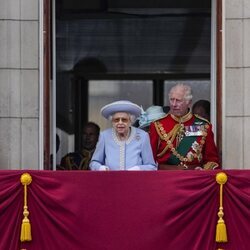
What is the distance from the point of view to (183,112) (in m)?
9.93

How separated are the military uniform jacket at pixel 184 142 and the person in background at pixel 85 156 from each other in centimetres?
148

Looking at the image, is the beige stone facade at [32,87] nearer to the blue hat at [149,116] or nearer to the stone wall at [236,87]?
the stone wall at [236,87]

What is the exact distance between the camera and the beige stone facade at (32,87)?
33.5 feet

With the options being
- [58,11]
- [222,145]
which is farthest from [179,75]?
[222,145]

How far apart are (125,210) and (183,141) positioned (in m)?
1.10

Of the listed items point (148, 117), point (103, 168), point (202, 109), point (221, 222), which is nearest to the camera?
point (221, 222)

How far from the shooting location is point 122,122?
9477 mm

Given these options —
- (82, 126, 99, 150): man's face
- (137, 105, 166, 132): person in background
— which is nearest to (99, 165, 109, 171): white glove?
(137, 105, 166, 132): person in background

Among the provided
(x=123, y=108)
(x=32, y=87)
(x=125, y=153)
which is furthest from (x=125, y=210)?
(x=32, y=87)

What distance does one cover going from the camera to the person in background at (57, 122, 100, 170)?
1138 cm

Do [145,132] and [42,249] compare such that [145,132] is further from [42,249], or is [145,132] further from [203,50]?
[203,50]

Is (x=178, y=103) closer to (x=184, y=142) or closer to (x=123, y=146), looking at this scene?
(x=184, y=142)

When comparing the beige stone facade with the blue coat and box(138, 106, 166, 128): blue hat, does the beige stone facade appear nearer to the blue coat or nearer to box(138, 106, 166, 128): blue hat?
box(138, 106, 166, 128): blue hat

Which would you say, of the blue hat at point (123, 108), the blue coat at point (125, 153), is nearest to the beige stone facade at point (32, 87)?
the blue coat at point (125, 153)
